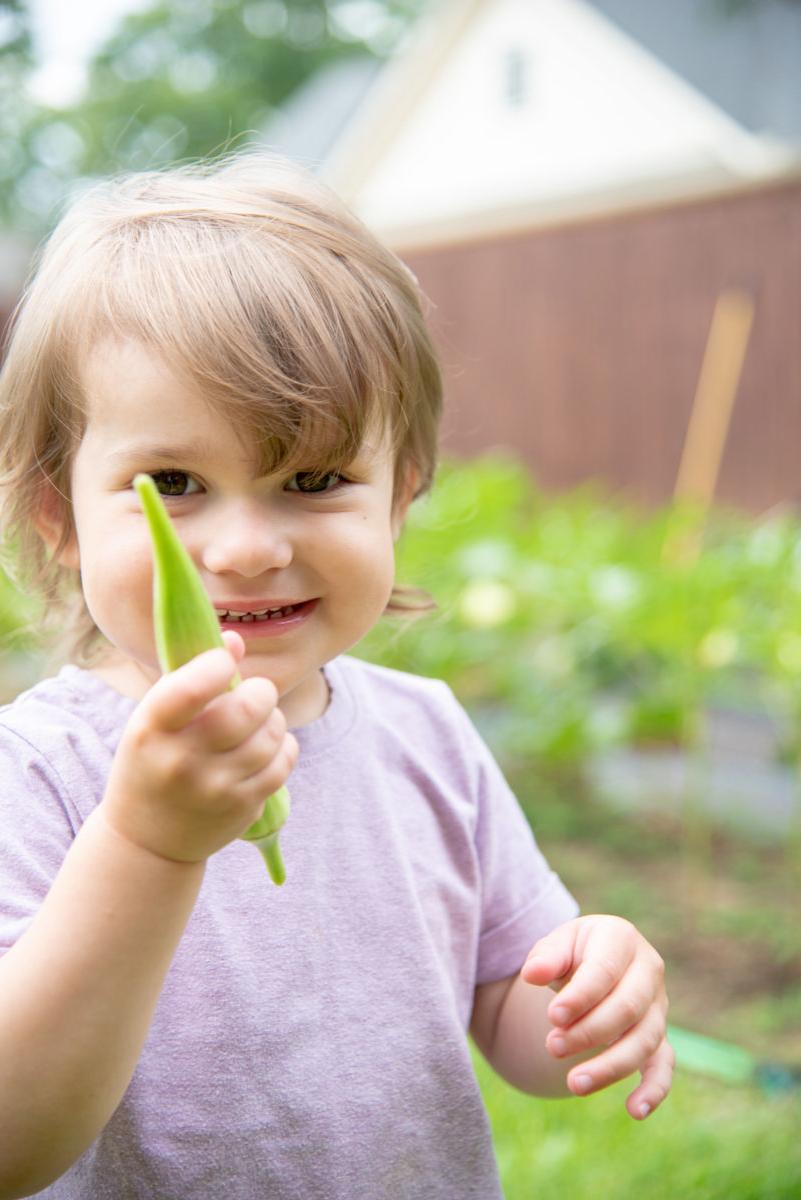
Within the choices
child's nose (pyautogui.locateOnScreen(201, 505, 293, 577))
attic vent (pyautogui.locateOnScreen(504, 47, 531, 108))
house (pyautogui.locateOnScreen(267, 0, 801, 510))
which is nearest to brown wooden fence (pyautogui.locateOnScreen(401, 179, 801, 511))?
house (pyautogui.locateOnScreen(267, 0, 801, 510))

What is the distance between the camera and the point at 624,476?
32.5ft

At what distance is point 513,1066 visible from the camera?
4.72 feet

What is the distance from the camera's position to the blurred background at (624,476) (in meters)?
3.06

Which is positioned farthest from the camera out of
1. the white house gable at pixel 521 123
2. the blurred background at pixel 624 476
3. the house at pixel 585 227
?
the white house gable at pixel 521 123

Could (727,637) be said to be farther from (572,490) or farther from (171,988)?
(572,490)

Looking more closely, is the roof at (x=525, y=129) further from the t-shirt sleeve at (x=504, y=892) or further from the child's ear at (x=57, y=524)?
the child's ear at (x=57, y=524)

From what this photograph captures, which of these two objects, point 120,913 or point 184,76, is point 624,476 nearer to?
point 120,913

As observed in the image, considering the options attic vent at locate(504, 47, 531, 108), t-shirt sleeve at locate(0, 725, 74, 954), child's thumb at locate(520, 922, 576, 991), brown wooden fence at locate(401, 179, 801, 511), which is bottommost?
brown wooden fence at locate(401, 179, 801, 511)

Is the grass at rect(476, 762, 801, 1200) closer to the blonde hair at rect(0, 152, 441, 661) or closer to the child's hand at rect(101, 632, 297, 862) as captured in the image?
the blonde hair at rect(0, 152, 441, 661)

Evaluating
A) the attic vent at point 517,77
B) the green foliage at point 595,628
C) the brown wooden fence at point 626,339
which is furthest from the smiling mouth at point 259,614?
the attic vent at point 517,77

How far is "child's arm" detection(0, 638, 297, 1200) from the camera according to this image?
838mm

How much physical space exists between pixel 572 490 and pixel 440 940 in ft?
29.7

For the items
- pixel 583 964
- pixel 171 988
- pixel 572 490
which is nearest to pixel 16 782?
pixel 171 988

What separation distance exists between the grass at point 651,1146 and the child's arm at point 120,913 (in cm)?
163
